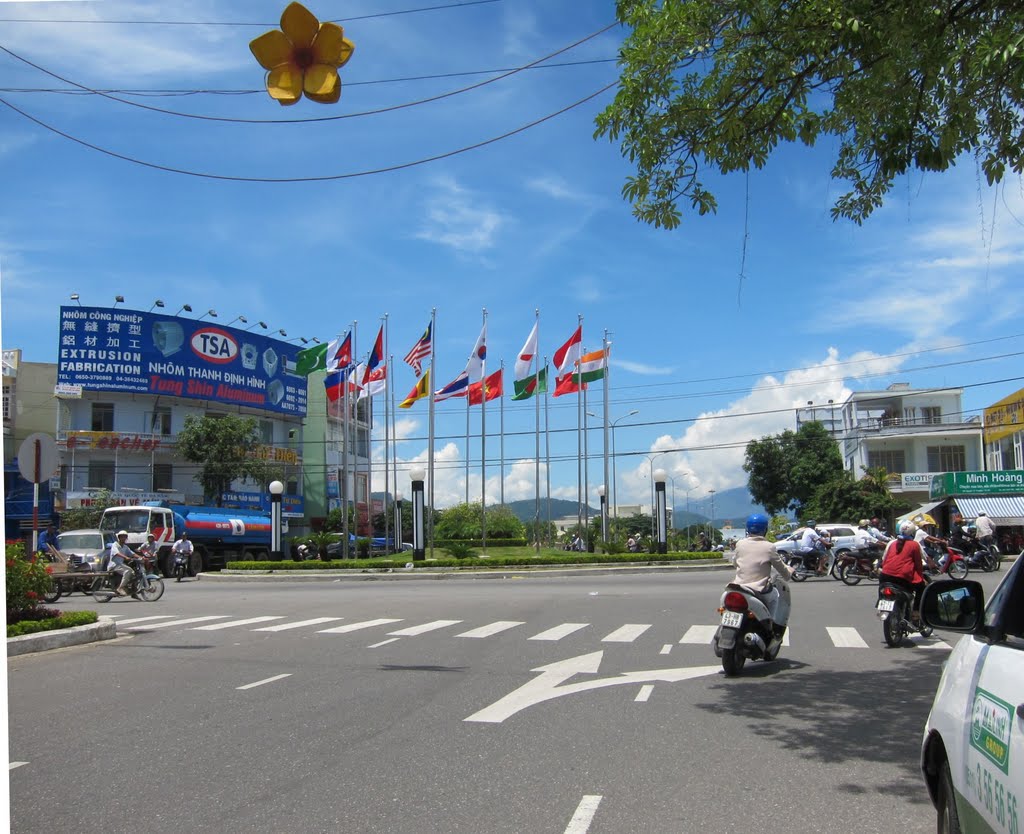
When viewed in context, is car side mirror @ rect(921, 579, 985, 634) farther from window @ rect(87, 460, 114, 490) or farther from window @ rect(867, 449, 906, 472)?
window @ rect(867, 449, 906, 472)

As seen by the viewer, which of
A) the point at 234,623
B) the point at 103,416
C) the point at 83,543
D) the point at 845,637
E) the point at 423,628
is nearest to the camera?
the point at 845,637

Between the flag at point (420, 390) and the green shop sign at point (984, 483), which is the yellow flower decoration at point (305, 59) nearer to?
the flag at point (420, 390)

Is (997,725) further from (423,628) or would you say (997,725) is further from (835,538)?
(835,538)

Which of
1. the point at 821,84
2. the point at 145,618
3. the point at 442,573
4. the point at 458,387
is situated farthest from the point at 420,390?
the point at 821,84

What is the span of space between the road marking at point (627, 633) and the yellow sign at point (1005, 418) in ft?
138

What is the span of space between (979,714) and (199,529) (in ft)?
133

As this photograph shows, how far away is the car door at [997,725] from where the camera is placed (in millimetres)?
2482

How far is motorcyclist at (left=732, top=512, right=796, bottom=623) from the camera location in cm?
926

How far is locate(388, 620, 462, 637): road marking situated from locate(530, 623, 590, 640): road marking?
6.00 feet

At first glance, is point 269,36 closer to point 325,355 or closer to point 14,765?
point 14,765

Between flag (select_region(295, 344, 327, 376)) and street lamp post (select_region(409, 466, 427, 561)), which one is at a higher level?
flag (select_region(295, 344, 327, 376))

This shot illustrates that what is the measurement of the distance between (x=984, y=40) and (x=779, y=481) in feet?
235

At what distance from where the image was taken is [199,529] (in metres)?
39.9

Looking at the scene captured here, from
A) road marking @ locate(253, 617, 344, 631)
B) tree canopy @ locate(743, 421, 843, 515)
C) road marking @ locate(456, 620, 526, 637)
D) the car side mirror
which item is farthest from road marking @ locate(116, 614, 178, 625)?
tree canopy @ locate(743, 421, 843, 515)
